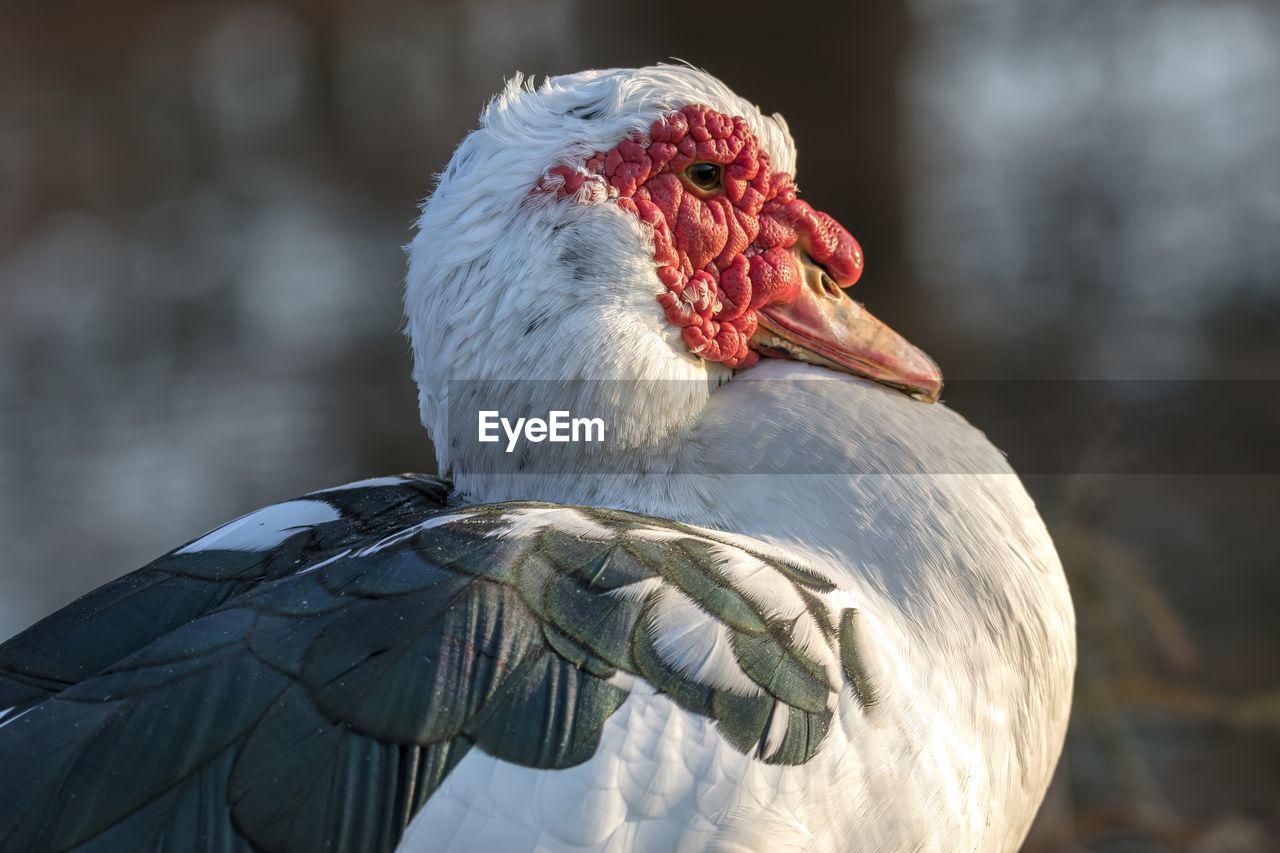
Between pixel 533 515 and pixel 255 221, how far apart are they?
15.1ft

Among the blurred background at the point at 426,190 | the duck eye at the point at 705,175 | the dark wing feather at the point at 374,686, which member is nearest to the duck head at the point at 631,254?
the duck eye at the point at 705,175

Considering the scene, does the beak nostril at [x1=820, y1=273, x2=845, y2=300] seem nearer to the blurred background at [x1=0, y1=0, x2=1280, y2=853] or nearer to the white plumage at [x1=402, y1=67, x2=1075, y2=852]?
the white plumage at [x1=402, y1=67, x2=1075, y2=852]

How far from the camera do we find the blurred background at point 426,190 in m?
5.46

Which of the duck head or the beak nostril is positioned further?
the beak nostril

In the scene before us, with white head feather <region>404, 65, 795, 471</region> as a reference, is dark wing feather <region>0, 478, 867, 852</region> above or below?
below

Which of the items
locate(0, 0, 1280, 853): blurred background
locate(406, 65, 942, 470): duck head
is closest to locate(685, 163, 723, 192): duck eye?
locate(406, 65, 942, 470): duck head

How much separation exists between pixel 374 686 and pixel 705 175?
100 cm

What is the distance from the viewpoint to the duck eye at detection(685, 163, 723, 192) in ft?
7.04

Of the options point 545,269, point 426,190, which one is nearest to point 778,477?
point 545,269

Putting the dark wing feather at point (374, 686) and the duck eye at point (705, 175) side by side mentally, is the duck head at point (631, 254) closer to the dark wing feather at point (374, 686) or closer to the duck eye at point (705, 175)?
the duck eye at point (705, 175)

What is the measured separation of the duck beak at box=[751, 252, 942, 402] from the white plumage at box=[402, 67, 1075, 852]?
5 centimetres

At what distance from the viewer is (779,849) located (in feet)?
5.24

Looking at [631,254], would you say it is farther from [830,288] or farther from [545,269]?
[830,288]

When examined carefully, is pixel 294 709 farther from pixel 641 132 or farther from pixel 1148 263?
pixel 1148 263
